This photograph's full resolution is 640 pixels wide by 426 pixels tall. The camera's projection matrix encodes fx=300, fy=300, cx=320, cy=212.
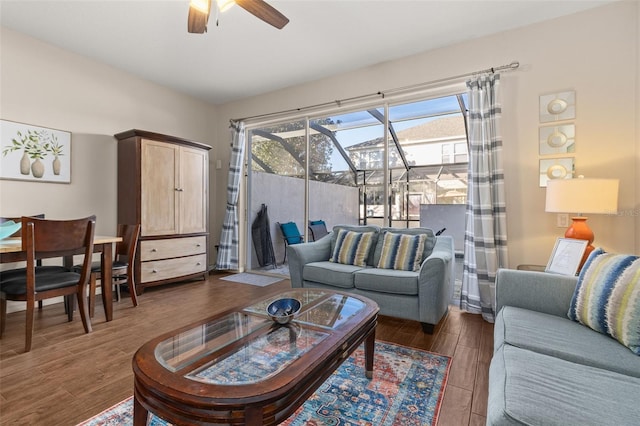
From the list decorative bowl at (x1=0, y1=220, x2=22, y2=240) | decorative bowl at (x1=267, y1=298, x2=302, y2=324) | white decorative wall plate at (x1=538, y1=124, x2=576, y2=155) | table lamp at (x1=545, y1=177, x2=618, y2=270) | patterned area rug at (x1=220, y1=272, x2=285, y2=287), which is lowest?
patterned area rug at (x1=220, y1=272, x2=285, y2=287)

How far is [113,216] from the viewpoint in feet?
12.1

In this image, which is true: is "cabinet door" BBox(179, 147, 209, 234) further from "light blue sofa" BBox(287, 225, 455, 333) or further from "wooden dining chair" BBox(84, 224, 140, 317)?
"light blue sofa" BBox(287, 225, 455, 333)

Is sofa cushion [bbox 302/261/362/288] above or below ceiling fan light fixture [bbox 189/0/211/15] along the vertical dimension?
below

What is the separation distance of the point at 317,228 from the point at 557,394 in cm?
351

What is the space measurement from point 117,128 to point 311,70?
2.50 m

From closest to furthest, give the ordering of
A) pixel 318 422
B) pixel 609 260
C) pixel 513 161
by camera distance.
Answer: pixel 318 422 → pixel 609 260 → pixel 513 161

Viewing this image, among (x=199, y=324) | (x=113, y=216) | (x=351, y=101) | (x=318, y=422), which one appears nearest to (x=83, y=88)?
(x=113, y=216)

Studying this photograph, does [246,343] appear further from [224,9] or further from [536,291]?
[224,9]

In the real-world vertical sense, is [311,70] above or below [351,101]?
above

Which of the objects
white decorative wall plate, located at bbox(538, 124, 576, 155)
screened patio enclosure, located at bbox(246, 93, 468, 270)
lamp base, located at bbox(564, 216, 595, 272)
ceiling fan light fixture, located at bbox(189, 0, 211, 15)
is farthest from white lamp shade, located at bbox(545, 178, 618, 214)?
ceiling fan light fixture, located at bbox(189, 0, 211, 15)

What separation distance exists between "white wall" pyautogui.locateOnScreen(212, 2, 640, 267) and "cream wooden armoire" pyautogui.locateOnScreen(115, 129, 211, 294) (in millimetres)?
3147

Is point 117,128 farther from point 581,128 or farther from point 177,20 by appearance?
point 581,128

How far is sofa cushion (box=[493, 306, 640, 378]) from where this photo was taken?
113 centimetres

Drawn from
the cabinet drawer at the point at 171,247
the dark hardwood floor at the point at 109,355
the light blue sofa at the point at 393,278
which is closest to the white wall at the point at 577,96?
the light blue sofa at the point at 393,278
